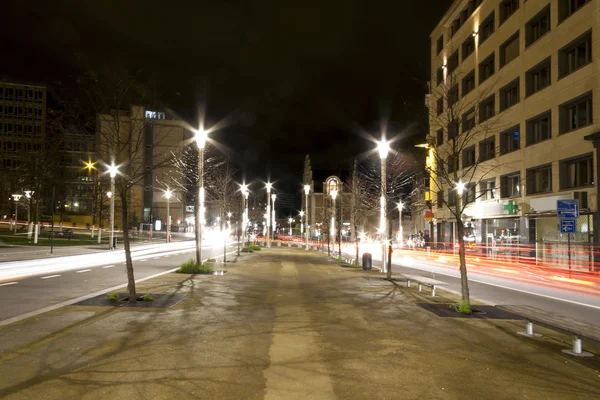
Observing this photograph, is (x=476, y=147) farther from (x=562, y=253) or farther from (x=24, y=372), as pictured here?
(x=24, y=372)

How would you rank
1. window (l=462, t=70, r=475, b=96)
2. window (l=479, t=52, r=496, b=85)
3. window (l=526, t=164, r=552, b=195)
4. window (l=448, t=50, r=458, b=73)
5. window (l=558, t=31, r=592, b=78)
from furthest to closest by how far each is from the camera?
window (l=462, t=70, r=475, b=96) → window (l=479, t=52, r=496, b=85) → window (l=526, t=164, r=552, b=195) → window (l=558, t=31, r=592, b=78) → window (l=448, t=50, r=458, b=73)

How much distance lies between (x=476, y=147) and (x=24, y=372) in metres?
40.3

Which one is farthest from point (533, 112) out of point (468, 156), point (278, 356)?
point (278, 356)

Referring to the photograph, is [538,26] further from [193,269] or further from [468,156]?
[193,269]

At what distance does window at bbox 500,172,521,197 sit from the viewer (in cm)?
3600

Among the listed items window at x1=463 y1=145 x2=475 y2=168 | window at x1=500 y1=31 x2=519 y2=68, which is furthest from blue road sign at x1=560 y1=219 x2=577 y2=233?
window at x1=463 y1=145 x2=475 y2=168

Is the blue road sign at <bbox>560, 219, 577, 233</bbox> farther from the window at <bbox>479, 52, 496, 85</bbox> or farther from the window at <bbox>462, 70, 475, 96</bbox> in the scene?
the window at <bbox>462, 70, 475, 96</bbox>

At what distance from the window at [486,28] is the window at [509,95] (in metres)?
5.69

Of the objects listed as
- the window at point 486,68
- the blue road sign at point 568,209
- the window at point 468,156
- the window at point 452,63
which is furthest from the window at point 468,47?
the blue road sign at point 568,209

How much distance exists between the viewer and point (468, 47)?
4475 cm

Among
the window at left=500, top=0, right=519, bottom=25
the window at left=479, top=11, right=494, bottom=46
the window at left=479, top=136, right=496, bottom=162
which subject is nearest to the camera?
the window at left=500, top=0, right=519, bottom=25

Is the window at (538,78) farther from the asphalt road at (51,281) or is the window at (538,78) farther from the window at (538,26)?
the asphalt road at (51,281)

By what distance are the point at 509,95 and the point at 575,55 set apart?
7.95 m

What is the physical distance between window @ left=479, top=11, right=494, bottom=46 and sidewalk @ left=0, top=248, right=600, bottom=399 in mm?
35315
